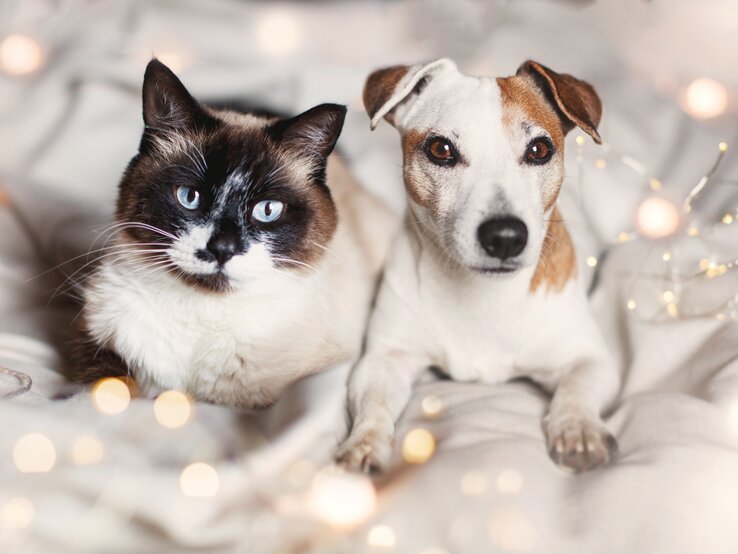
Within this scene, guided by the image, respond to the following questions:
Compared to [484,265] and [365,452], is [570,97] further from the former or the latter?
[365,452]

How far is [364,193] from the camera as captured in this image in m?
2.21

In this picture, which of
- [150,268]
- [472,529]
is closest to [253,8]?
[150,268]

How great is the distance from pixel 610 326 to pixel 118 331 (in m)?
1.28

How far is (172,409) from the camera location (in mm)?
1521

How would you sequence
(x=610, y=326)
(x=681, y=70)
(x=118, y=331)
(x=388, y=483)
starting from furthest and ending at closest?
(x=681, y=70) < (x=610, y=326) < (x=118, y=331) < (x=388, y=483)

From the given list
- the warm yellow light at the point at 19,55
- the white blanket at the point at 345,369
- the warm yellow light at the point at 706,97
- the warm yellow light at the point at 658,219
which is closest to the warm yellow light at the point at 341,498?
the white blanket at the point at 345,369

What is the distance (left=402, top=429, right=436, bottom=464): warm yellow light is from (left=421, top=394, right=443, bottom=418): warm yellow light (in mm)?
95

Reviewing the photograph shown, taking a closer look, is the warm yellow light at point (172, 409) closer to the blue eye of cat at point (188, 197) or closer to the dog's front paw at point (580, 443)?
the blue eye of cat at point (188, 197)

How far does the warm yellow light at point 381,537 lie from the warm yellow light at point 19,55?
188cm

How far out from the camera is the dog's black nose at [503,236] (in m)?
1.39

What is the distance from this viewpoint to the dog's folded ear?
1.62 m

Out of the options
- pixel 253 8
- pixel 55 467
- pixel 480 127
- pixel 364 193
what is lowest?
pixel 55 467

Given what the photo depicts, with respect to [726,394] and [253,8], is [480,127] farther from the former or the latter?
[253,8]

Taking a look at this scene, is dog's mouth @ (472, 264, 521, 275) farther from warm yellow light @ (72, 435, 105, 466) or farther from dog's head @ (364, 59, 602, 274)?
warm yellow light @ (72, 435, 105, 466)
